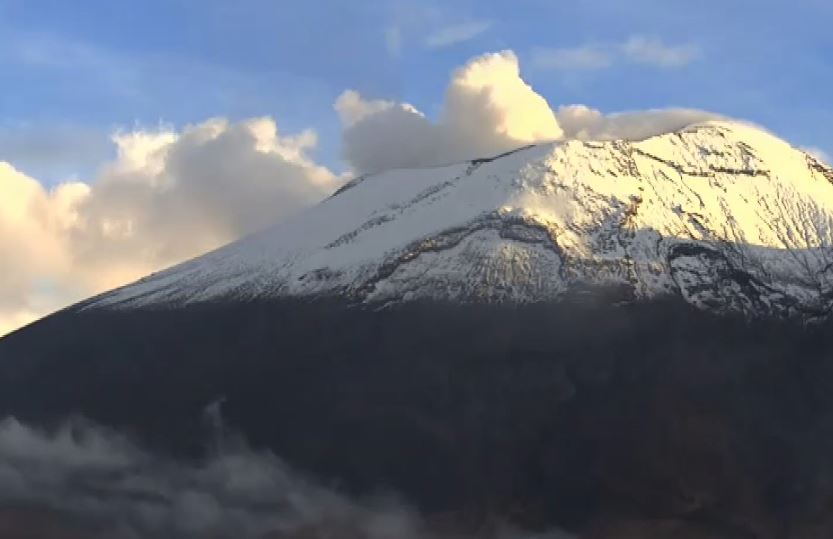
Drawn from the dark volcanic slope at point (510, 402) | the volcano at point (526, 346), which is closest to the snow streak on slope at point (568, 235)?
the volcano at point (526, 346)

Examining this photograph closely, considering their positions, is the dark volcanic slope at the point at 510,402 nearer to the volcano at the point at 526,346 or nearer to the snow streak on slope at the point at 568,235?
the volcano at the point at 526,346

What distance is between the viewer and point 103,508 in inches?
5925

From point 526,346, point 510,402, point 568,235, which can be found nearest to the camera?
point 510,402

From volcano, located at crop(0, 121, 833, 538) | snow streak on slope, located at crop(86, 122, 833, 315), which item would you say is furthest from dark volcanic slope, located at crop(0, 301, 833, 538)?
snow streak on slope, located at crop(86, 122, 833, 315)

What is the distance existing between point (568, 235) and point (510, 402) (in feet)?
70.4

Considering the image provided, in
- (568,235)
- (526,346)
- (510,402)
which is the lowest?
(510,402)

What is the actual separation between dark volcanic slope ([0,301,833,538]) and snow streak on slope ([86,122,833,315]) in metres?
3.30

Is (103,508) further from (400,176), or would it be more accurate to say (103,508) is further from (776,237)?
(776,237)

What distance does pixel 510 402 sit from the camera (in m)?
152

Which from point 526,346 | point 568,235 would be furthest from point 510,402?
point 568,235

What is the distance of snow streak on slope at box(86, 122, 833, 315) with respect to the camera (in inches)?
6329

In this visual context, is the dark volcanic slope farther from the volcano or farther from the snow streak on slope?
the snow streak on slope

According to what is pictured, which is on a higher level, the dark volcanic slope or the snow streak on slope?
the snow streak on slope

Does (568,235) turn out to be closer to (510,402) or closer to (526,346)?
(526,346)
